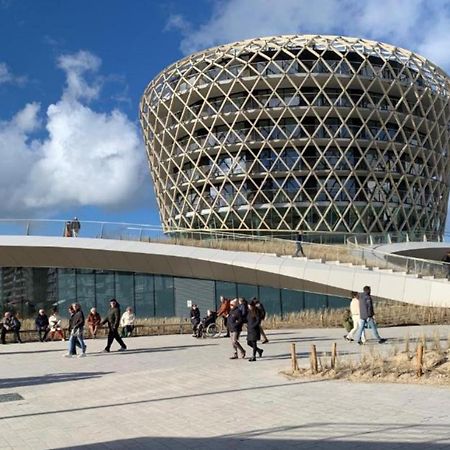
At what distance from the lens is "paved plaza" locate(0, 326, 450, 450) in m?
6.45

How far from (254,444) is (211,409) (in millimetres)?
2049

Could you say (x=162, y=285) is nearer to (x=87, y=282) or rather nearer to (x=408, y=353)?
(x=87, y=282)

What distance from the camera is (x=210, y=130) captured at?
181 ft

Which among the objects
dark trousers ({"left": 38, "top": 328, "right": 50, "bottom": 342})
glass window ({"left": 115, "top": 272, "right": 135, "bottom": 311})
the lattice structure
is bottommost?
dark trousers ({"left": 38, "top": 328, "right": 50, "bottom": 342})

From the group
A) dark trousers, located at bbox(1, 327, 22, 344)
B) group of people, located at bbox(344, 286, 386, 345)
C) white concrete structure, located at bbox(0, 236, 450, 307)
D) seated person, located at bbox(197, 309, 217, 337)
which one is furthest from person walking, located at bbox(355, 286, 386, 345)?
white concrete structure, located at bbox(0, 236, 450, 307)

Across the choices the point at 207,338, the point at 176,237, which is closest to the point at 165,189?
the point at 176,237

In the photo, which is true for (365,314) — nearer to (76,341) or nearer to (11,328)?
(76,341)

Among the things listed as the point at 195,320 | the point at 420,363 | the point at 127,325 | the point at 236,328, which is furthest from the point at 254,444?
the point at 127,325

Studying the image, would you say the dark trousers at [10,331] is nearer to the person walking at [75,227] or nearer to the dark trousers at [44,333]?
the dark trousers at [44,333]

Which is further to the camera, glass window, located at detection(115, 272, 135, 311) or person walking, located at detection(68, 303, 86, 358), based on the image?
glass window, located at detection(115, 272, 135, 311)

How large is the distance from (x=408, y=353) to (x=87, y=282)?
2635cm

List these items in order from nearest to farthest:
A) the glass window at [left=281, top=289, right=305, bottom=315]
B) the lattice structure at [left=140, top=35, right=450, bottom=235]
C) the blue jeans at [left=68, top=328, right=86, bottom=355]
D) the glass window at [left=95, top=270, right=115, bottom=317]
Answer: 1. the blue jeans at [left=68, top=328, right=86, bottom=355]
2. the glass window at [left=281, top=289, right=305, bottom=315]
3. the glass window at [left=95, top=270, right=115, bottom=317]
4. the lattice structure at [left=140, top=35, right=450, bottom=235]

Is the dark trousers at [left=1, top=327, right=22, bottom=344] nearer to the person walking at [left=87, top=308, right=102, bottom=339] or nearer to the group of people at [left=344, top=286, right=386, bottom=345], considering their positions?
the person walking at [left=87, top=308, right=102, bottom=339]

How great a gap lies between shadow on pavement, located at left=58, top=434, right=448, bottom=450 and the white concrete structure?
74.5 feet
